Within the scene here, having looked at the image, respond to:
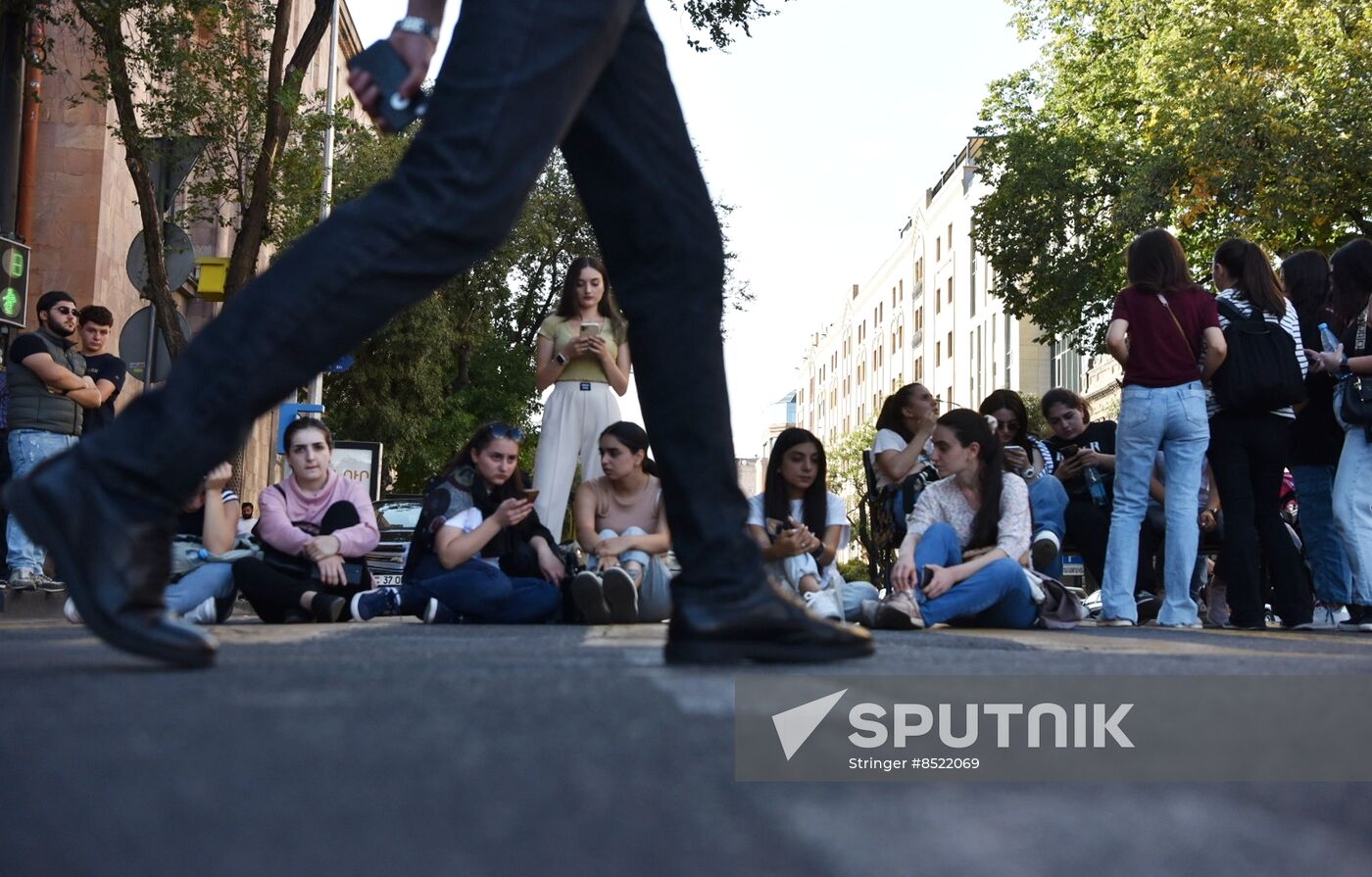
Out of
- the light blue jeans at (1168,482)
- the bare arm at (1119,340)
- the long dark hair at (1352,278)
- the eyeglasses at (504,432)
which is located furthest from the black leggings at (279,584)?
the long dark hair at (1352,278)

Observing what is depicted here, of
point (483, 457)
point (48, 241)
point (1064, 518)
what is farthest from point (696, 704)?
point (48, 241)

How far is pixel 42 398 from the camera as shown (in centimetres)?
1005

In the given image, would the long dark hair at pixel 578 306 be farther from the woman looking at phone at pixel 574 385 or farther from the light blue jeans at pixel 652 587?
the light blue jeans at pixel 652 587

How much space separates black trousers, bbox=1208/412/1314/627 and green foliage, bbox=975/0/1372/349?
1709 centimetres

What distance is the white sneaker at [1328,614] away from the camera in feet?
28.0

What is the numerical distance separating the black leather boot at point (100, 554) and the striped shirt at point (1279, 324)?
22.2 feet

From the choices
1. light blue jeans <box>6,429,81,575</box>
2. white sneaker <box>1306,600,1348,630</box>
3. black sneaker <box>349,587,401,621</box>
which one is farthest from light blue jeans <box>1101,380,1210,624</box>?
light blue jeans <box>6,429,81,575</box>

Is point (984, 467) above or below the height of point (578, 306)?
below

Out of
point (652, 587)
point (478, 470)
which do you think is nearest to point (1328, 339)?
point (652, 587)

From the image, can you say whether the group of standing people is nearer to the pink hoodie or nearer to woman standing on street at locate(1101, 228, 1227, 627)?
woman standing on street at locate(1101, 228, 1227, 627)

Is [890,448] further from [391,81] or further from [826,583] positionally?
[391,81]

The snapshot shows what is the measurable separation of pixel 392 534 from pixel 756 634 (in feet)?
53.3

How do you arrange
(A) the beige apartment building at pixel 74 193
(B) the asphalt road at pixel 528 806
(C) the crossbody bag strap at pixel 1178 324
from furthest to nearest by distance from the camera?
(A) the beige apartment building at pixel 74 193 → (C) the crossbody bag strap at pixel 1178 324 → (B) the asphalt road at pixel 528 806

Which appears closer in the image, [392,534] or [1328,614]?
[1328,614]
